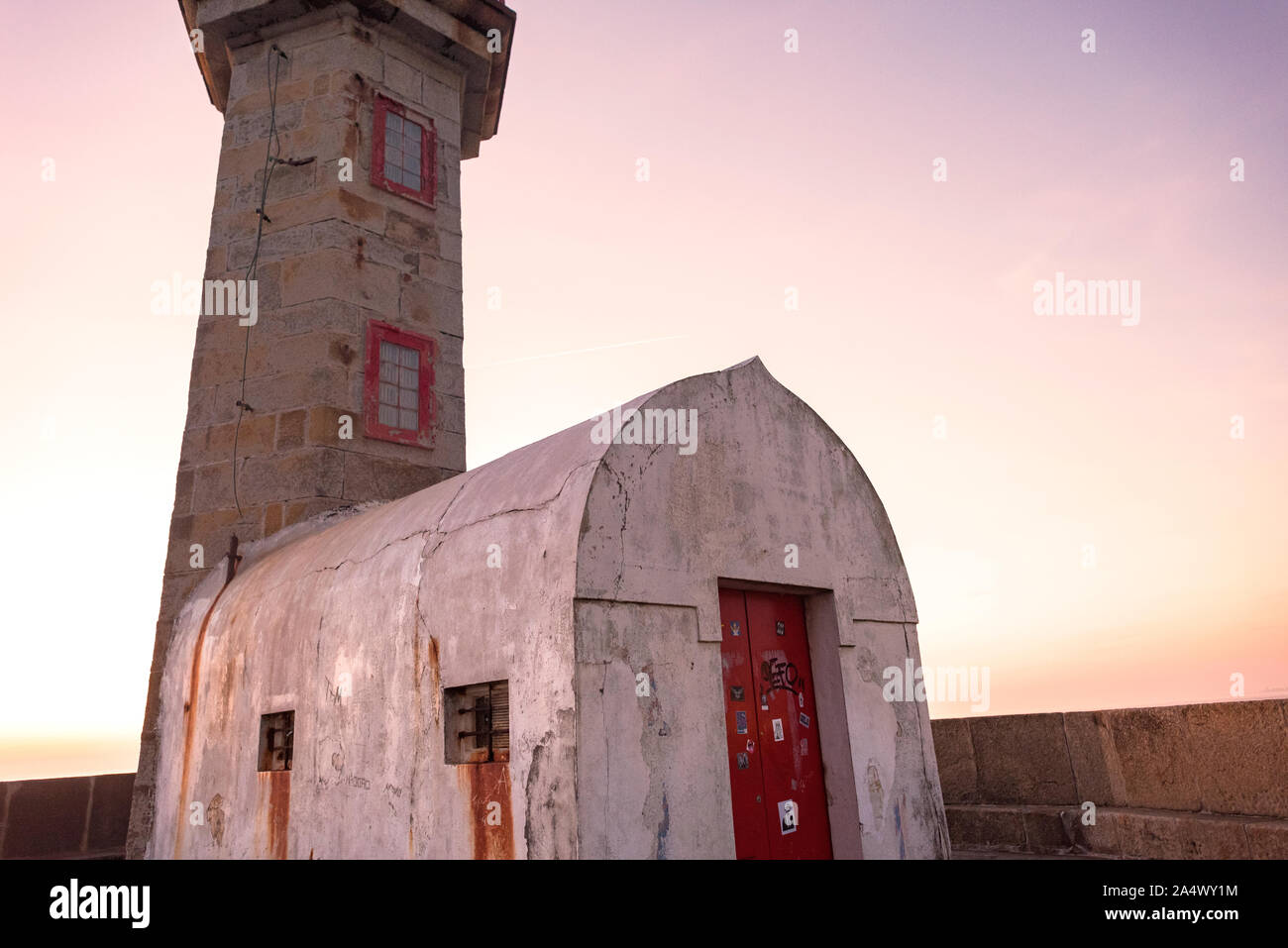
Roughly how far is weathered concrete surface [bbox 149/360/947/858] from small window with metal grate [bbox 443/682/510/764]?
0.36ft

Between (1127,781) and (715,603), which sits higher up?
(715,603)

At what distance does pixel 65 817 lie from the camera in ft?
35.4

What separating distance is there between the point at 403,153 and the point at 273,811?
30.0 feet

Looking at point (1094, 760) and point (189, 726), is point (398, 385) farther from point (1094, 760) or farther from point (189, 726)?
point (1094, 760)

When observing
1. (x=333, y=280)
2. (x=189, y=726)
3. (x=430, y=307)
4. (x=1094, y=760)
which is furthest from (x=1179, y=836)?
(x=333, y=280)

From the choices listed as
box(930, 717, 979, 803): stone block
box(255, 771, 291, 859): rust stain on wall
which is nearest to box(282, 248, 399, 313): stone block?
box(255, 771, 291, 859): rust stain on wall

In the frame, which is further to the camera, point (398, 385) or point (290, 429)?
point (398, 385)

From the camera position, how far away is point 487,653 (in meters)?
5.41

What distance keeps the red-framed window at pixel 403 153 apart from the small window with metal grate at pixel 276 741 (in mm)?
7478

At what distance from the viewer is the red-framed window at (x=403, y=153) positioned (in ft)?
39.2

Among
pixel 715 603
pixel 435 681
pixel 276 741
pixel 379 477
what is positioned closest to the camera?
pixel 435 681

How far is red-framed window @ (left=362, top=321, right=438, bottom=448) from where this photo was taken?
10898 mm

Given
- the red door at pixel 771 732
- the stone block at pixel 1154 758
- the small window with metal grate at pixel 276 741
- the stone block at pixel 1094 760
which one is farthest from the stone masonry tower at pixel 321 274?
the stone block at pixel 1154 758
